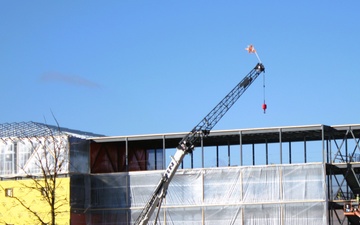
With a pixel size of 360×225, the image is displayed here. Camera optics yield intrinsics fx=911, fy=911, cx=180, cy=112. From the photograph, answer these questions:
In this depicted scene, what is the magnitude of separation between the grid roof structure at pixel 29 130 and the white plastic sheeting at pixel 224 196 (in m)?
7.96

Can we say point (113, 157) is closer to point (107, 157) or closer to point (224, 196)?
point (107, 157)

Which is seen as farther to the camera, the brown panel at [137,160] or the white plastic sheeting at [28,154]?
the brown panel at [137,160]

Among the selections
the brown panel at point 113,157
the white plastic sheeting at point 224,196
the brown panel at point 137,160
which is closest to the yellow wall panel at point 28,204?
the white plastic sheeting at point 224,196

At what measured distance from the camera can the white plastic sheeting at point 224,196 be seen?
9850 centimetres

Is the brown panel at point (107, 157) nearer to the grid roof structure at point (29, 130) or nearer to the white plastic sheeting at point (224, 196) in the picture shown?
the grid roof structure at point (29, 130)

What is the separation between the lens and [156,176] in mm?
104812

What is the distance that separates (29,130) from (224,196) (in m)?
25.4

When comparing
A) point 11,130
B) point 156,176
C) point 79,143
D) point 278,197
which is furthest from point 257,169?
point 11,130

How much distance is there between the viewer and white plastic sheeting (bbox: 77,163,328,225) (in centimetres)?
9850

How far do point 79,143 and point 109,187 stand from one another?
6.26m

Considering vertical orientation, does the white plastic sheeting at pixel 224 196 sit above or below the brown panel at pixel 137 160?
below

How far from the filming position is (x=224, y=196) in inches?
4013

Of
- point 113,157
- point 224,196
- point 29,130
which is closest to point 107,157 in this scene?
point 113,157

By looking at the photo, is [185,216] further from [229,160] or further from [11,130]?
[11,130]
